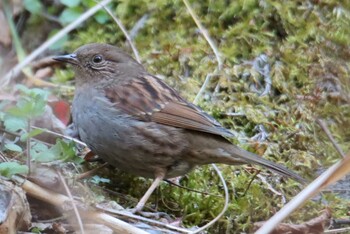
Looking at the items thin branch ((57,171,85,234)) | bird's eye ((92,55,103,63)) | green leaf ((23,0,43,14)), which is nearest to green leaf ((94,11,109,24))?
green leaf ((23,0,43,14))

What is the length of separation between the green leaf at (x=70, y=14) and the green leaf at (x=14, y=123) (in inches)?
86.6

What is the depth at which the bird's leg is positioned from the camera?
382 cm

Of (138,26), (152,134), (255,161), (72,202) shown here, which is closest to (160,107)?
(152,134)

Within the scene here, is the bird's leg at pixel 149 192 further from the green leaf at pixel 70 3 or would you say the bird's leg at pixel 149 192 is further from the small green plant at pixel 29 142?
the green leaf at pixel 70 3

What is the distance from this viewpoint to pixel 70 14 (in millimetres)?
5793

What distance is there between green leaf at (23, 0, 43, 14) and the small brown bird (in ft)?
6.27

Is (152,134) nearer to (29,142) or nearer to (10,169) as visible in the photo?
(29,142)

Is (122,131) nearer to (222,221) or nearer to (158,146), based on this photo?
(158,146)

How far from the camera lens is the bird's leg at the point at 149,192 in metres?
3.82

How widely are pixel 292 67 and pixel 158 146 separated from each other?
4.63ft

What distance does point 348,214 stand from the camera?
4105mm

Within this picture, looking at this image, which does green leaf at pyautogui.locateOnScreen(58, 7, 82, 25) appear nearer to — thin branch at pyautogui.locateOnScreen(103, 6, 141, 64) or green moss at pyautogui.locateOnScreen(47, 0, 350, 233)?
green moss at pyautogui.locateOnScreen(47, 0, 350, 233)

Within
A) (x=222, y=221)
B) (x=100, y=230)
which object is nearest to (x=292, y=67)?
(x=222, y=221)

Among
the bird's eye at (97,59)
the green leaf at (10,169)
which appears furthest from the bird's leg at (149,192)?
the bird's eye at (97,59)
